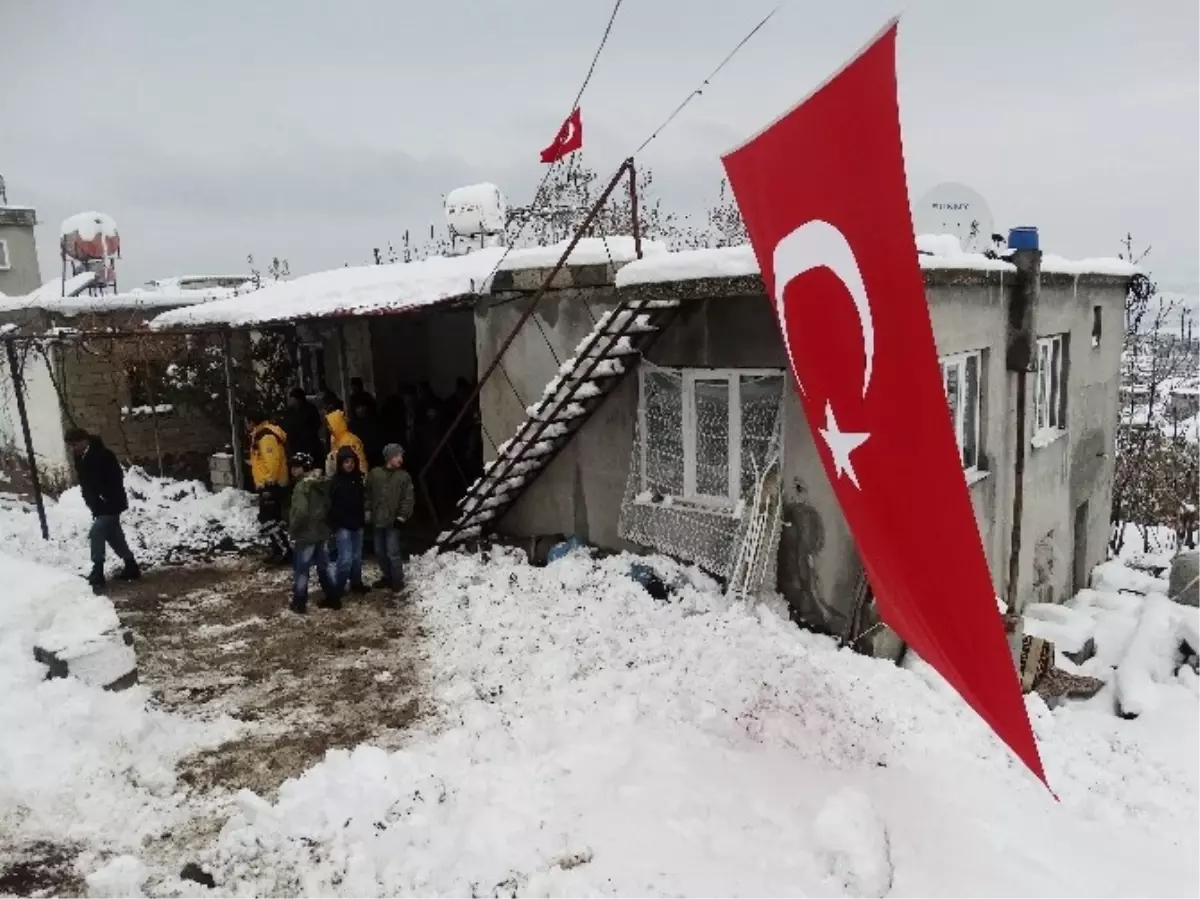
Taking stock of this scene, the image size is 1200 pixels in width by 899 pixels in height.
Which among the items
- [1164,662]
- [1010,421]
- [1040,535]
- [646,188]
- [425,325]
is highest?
[646,188]

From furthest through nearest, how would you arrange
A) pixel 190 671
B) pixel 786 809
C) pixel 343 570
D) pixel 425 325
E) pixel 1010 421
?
pixel 425 325 < pixel 1010 421 < pixel 343 570 < pixel 190 671 < pixel 786 809

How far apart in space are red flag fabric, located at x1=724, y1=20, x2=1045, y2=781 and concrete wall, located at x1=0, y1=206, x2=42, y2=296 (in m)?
31.4

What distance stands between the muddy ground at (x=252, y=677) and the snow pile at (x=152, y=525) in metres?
1.14

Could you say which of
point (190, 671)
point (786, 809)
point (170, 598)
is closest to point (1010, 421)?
point (786, 809)

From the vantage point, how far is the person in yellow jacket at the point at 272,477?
34.0 ft

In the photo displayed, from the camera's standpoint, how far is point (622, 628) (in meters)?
7.78

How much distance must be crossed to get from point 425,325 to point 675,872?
13.0 meters

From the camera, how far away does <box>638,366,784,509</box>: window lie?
26.6 ft

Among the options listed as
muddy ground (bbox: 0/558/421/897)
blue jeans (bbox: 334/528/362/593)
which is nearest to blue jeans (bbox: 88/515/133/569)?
muddy ground (bbox: 0/558/421/897)

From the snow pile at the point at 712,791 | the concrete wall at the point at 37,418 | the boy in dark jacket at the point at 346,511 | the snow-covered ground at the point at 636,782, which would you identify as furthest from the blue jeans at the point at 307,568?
the concrete wall at the point at 37,418

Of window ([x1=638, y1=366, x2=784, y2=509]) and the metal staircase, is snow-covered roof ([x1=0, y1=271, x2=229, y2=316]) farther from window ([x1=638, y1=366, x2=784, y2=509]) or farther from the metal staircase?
window ([x1=638, y1=366, x2=784, y2=509])

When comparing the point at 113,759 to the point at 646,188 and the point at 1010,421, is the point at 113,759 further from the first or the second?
the point at 646,188

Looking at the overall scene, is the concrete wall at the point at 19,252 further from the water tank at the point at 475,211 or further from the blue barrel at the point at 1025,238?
the blue barrel at the point at 1025,238

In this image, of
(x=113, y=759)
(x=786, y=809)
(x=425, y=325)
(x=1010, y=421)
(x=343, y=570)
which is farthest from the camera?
(x=425, y=325)
